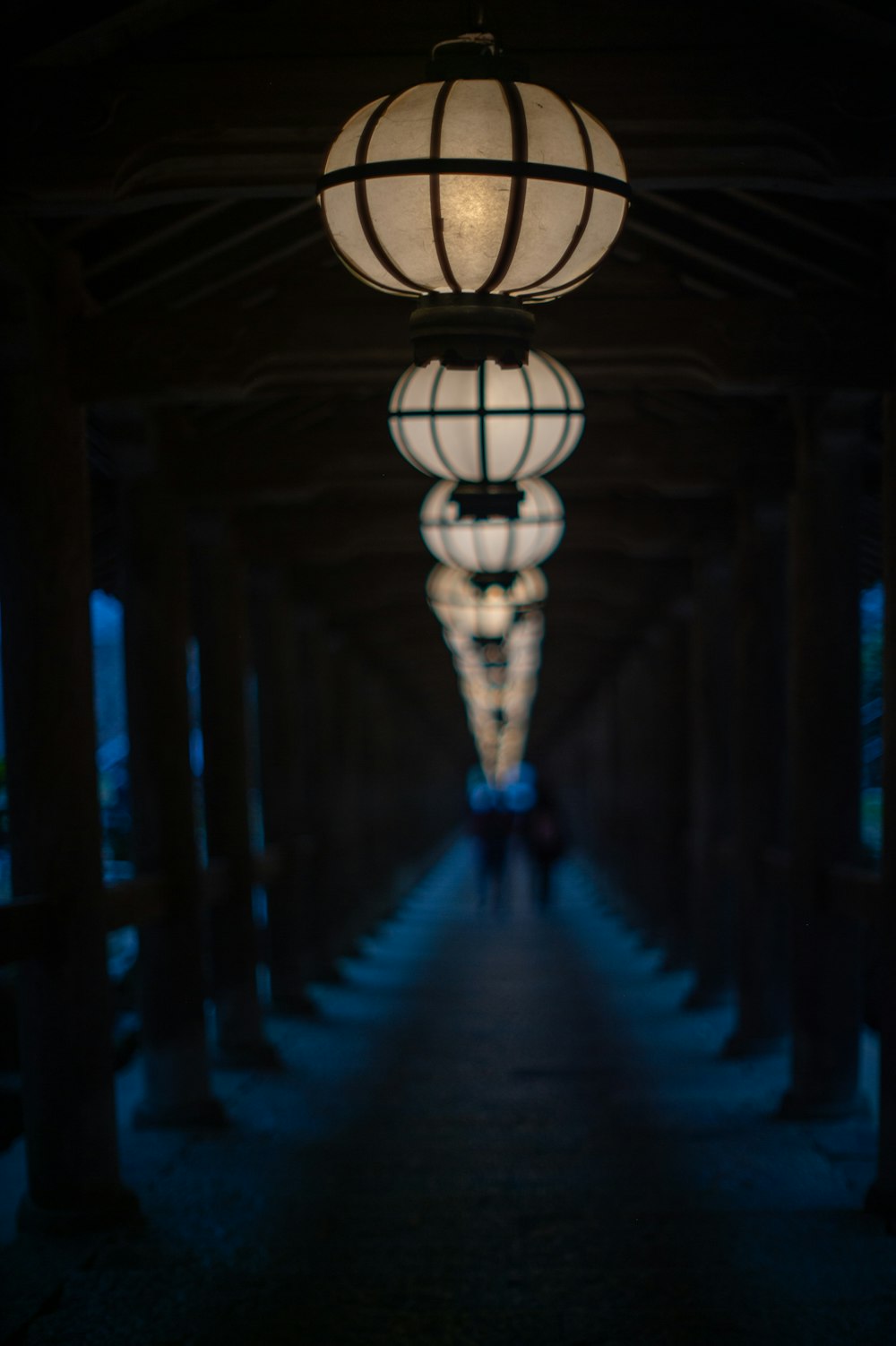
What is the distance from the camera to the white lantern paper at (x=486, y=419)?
559 centimetres

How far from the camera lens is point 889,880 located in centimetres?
676

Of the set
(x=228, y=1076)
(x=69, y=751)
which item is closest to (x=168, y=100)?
(x=69, y=751)

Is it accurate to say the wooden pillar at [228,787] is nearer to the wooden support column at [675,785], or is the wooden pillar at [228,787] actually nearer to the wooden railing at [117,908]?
the wooden railing at [117,908]

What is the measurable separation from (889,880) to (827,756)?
1825mm

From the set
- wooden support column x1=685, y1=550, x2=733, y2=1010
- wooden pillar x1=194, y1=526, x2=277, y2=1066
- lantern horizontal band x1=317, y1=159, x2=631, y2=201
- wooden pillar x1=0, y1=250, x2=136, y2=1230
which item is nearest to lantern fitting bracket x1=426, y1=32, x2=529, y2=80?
lantern horizontal band x1=317, y1=159, x2=631, y2=201

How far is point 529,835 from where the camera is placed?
23.8 meters

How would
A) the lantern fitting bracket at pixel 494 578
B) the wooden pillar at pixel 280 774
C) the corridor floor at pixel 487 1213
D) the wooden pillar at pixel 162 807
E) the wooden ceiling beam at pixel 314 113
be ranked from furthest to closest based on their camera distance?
the wooden pillar at pixel 280 774
the wooden pillar at pixel 162 807
the lantern fitting bracket at pixel 494 578
the corridor floor at pixel 487 1213
the wooden ceiling beam at pixel 314 113

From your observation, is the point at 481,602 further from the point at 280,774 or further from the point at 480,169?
the point at 480,169

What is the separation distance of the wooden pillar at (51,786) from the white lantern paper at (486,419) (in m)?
2.11

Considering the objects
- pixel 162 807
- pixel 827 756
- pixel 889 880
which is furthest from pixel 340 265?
pixel 889 880

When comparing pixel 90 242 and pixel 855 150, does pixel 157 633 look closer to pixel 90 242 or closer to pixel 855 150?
pixel 90 242

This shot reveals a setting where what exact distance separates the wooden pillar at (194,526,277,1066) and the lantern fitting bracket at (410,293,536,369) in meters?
7.45

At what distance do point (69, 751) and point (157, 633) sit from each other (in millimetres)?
2192

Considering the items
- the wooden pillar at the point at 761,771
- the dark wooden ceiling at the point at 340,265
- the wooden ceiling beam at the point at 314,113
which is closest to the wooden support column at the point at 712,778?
the dark wooden ceiling at the point at 340,265
